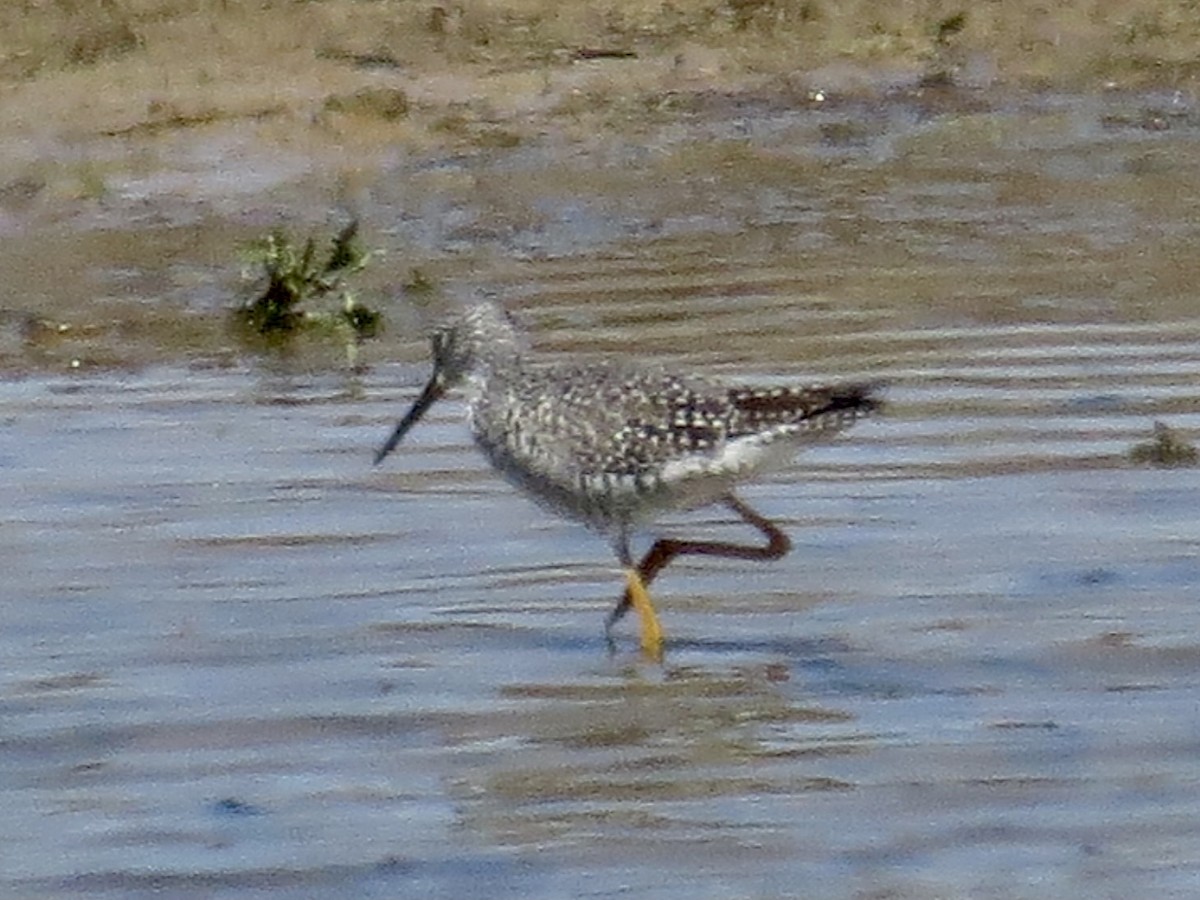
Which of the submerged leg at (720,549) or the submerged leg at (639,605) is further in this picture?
the submerged leg at (720,549)

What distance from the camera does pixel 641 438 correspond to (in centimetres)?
772

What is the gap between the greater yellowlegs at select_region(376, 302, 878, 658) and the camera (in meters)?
7.59

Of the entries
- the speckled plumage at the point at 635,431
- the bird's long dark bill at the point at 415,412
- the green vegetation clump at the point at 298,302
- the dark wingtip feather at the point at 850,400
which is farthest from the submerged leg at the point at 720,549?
the green vegetation clump at the point at 298,302

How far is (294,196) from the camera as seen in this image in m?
A: 12.3

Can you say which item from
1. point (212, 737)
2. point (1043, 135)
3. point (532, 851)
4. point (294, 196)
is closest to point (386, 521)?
point (212, 737)

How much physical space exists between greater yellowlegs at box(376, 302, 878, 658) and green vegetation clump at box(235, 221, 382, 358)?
2.50 meters

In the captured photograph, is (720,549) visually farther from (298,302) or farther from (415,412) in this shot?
(298,302)

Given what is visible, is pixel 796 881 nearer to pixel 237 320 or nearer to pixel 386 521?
pixel 386 521

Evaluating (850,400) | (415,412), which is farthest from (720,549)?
(415,412)

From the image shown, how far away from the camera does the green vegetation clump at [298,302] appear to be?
10633 mm

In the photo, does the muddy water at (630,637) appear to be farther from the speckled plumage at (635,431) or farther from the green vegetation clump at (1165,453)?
the speckled plumage at (635,431)

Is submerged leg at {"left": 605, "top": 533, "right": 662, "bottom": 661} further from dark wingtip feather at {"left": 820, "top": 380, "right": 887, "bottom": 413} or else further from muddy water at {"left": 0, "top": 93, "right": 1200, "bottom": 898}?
Answer: dark wingtip feather at {"left": 820, "top": 380, "right": 887, "bottom": 413}

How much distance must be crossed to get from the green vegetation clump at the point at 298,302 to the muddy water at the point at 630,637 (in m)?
0.46

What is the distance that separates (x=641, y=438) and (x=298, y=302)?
319 centimetres
